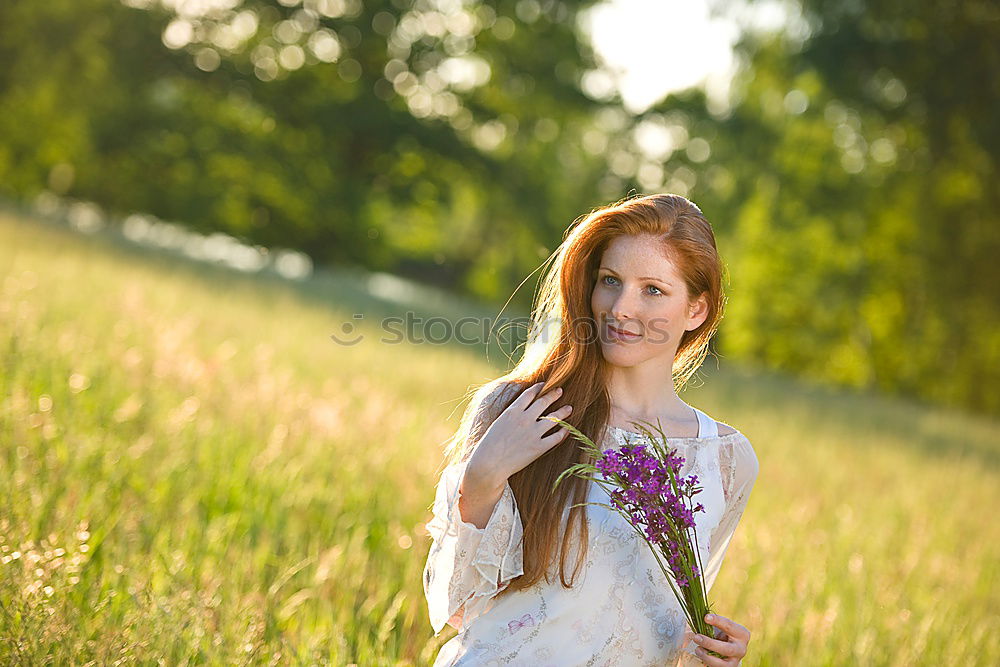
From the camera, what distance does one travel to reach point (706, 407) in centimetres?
1060

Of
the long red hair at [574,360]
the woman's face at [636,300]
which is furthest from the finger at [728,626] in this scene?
the woman's face at [636,300]

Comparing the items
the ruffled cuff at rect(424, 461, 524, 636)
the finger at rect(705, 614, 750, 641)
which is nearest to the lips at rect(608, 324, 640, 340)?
the ruffled cuff at rect(424, 461, 524, 636)

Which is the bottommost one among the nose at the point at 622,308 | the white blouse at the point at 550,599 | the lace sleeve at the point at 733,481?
the white blouse at the point at 550,599

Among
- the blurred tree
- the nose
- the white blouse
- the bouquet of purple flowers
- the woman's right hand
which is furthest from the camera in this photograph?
the blurred tree

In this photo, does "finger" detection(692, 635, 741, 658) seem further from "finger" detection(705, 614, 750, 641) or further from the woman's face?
the woman's face

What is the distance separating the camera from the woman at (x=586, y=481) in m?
2.38

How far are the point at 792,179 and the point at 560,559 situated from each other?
971 inches

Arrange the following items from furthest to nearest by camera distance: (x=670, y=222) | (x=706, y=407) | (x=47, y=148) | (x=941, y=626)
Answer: (x=47, y=148), (x=706, y=407), (x=941, y=626), (x=670, y=222)

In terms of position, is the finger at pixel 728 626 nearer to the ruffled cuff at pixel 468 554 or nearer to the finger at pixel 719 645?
the finger at pixel 719 645

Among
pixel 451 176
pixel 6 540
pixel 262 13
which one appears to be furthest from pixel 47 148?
pixel 6 540

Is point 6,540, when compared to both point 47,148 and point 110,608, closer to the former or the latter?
point 110,608

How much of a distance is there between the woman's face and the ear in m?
0.11

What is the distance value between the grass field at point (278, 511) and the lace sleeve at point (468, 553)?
23.9 inches

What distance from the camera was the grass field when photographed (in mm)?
3010
